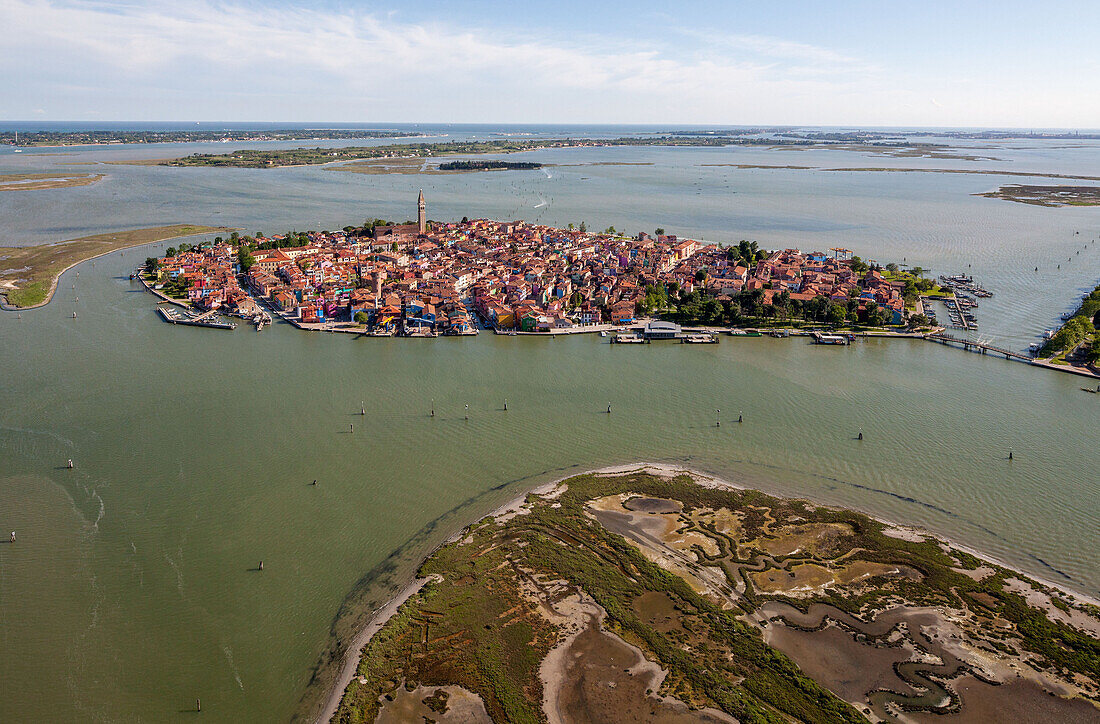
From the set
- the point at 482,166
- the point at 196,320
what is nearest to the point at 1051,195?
the point at 482,166

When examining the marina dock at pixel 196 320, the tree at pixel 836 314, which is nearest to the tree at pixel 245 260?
the marina dock at pixel 196 320

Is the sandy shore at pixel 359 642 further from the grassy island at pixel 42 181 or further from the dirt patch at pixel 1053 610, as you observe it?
the grassy island at pixel 42 181

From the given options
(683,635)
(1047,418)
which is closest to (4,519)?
(683,635)

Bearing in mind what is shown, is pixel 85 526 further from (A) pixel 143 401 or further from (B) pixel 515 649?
(B) pixel 515 649

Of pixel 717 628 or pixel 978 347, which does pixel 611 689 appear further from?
pixel 978 347

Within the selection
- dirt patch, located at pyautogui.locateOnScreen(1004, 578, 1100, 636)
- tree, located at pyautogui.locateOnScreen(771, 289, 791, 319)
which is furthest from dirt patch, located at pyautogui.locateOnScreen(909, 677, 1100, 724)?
tree, located at pyautogui.locateOnScreen(771, 289, 791, 319)
